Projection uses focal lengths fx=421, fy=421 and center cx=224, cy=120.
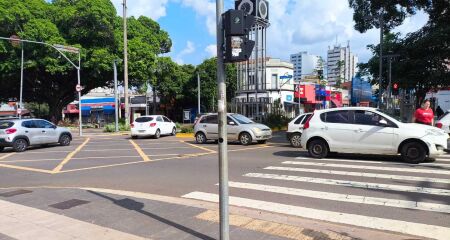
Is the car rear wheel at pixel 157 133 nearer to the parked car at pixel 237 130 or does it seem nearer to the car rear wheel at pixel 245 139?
the parked car at pixel 237 130

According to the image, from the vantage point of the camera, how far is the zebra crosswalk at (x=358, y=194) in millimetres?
6242

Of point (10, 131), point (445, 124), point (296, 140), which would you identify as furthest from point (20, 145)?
point (445, 124)

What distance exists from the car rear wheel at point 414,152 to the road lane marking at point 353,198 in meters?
4.58

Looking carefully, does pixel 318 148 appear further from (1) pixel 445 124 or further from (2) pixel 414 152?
(1) pixel 445 124

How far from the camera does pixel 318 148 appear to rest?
42.6 feet

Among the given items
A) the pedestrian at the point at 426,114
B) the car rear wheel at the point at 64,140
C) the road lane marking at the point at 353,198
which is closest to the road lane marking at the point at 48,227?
the road lane marking at the point at 353,198

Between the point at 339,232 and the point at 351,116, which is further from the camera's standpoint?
the point at 351,116

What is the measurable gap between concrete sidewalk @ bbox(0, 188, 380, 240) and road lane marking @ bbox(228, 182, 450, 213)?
171 cm

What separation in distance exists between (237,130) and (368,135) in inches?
307

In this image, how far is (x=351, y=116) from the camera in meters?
12.4

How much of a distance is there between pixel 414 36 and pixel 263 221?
25116mm

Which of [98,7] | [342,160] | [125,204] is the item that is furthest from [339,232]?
[98,7]

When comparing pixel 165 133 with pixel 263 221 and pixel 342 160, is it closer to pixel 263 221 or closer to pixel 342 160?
pixel 342 160

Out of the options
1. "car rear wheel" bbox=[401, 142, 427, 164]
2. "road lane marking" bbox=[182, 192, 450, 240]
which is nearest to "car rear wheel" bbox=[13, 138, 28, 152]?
"road lane marking" bbox=[182, 192, 450, 240]
